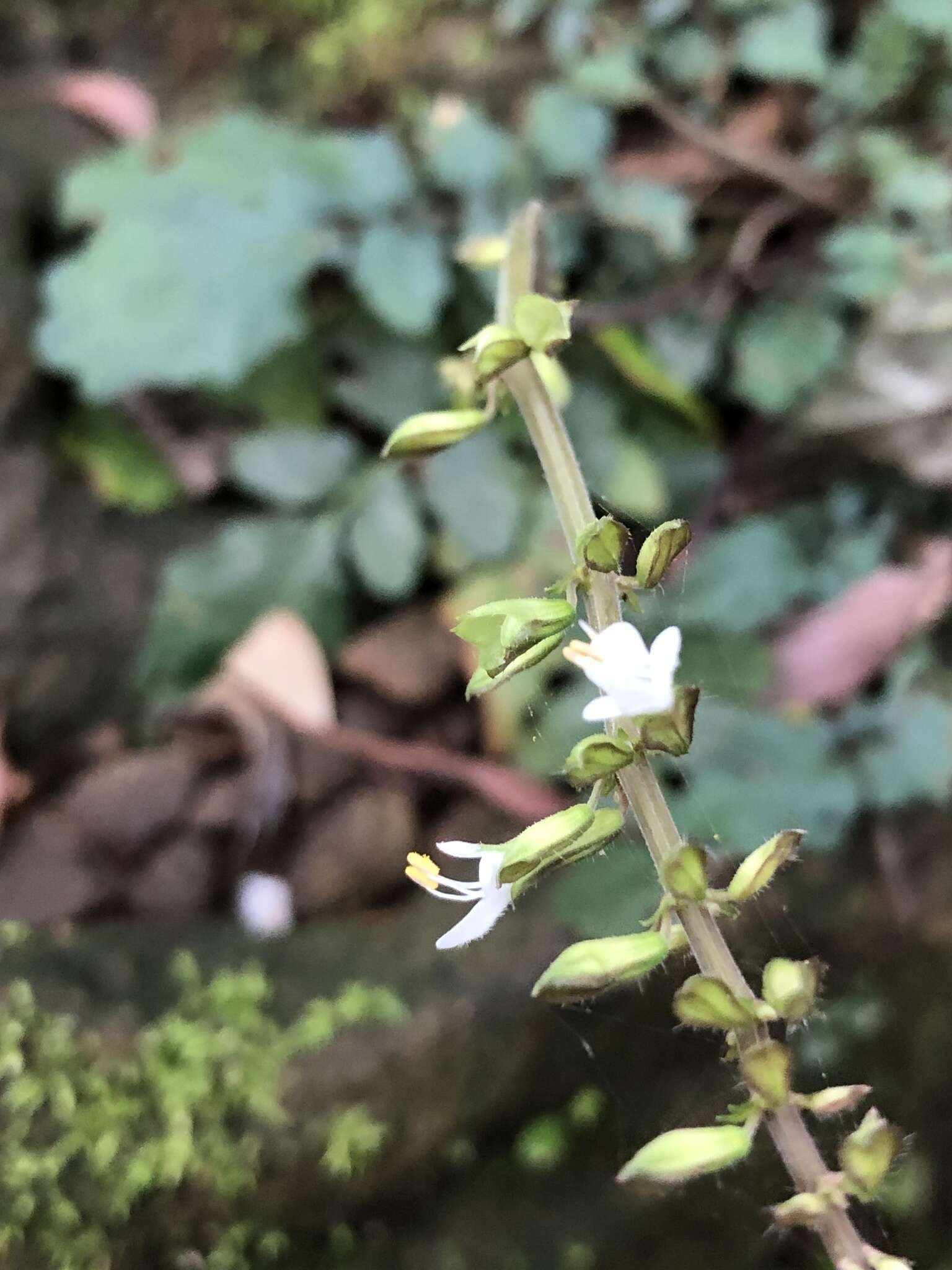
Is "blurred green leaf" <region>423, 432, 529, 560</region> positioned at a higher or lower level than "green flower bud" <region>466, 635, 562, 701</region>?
lower

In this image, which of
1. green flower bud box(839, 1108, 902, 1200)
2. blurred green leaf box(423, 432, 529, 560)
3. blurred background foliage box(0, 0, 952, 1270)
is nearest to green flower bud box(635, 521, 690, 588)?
green flower bud box(839, 1108, 902, 1200)

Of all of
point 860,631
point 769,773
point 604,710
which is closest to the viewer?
point 604,710

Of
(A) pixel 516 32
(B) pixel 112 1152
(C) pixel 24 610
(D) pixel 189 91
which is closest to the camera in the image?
(B) pixel 112 1152

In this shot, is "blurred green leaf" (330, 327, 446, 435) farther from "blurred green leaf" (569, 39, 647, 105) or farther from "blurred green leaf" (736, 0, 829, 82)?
"blurred green leaf" (736, 0, 829, 82)

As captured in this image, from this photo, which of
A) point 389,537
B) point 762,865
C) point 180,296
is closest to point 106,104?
point 180,296

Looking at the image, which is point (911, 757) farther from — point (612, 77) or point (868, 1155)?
point (612, 77)

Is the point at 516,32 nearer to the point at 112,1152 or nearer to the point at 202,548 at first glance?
the point at 202,548

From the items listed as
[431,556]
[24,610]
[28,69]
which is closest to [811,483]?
[431,556]
